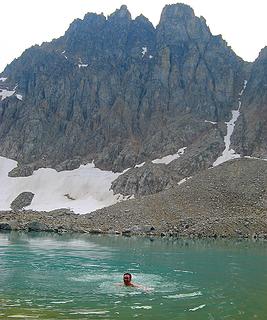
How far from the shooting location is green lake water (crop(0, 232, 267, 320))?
23062 mm

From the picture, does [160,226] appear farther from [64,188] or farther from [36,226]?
[64,188]

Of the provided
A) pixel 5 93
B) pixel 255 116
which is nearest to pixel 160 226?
pixel 255 116

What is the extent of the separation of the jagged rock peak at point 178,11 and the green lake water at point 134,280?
14582 cm

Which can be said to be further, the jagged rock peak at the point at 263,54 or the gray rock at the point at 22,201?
the jagged rock peak at the point at 263,54

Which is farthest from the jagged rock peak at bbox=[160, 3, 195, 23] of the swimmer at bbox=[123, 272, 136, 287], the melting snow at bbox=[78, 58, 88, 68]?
the swimmer at bbox=[123, 272, 136, 287]

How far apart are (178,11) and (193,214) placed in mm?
118285

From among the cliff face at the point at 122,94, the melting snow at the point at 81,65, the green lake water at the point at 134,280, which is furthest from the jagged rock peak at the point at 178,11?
the green lake water at the point at 134,280

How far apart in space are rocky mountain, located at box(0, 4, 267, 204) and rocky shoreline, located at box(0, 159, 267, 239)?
27.6m

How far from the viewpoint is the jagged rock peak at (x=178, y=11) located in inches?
7474

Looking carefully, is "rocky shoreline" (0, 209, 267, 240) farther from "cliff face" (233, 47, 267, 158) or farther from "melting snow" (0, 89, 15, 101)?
"melting snow" (0, 89, 15, 101)

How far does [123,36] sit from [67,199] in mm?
85411

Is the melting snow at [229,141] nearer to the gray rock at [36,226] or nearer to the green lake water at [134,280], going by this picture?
the gray rock at [36,226]

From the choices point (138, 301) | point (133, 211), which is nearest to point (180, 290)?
point (138, 301)

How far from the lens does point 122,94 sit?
173 m
